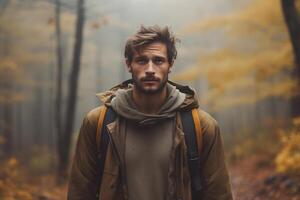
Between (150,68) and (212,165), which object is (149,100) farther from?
(212,165)

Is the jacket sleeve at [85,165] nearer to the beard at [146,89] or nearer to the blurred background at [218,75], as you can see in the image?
the beard at [146,89]

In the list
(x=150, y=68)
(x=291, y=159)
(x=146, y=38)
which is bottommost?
(x=291, y=159)

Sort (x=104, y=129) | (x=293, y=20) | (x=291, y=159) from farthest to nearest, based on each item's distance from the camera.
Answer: (x=291, y=159)
(x=293, y=20)
(x=104, y=129)

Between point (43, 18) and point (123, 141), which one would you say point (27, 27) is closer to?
point (43, 18)

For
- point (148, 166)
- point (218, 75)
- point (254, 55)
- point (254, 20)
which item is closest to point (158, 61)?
point (148, 166)

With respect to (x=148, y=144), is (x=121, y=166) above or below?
below

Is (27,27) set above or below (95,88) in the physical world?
above

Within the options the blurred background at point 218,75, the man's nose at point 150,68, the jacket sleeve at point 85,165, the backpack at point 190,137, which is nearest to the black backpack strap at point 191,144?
the backpack at point 190,137

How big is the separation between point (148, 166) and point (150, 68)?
69cm

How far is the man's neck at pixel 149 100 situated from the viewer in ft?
10.6

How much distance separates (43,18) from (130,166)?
24284 millimetres

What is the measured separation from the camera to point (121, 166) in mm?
3121

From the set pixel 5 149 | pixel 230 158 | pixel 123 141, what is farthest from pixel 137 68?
pixel 5 149

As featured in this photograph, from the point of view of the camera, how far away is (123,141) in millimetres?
3146
